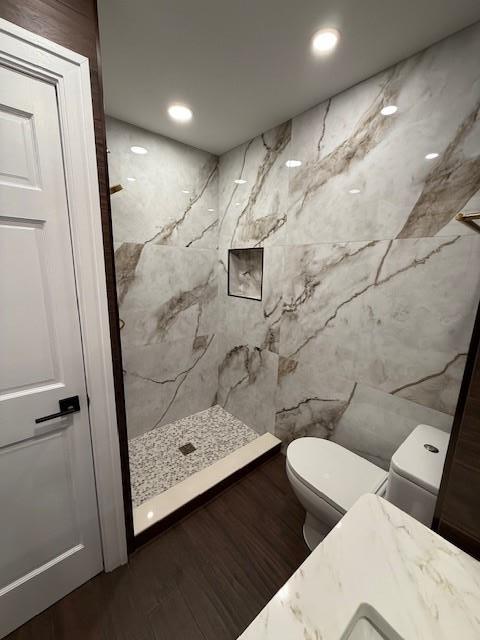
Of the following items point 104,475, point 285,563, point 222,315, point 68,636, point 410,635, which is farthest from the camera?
point 222,315

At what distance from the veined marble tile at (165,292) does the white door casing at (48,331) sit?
98cm

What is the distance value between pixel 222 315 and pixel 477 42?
7.06ft

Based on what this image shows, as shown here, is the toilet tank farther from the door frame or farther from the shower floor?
the shower floor

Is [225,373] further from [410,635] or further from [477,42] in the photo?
[477,42]

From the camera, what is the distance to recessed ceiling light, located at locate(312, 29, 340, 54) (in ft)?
3.53

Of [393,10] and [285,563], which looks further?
[285,563]

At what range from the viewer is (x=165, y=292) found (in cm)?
215

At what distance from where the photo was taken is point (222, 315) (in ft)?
8.27

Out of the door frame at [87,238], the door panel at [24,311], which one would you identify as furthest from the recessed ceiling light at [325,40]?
the door panel at [24,311]

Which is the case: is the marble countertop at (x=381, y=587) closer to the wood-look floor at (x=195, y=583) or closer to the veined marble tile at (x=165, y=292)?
the wood-look floor at (x=195, y=583)

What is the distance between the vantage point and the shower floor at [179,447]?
1797mm

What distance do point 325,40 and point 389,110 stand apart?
1.42 ft

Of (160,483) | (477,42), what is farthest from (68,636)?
(477,42)

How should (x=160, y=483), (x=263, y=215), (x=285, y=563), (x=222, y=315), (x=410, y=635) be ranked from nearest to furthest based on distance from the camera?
(x=410, y=635), (x=285, y=563), (x=160, y=483), (x=263, y=215), (x=222, y=315)
